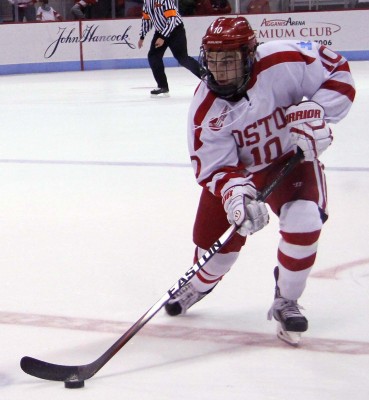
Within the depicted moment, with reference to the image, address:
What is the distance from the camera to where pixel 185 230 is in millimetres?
3436

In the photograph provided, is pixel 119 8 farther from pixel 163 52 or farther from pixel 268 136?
pixel 268 136

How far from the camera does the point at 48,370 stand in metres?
2.05

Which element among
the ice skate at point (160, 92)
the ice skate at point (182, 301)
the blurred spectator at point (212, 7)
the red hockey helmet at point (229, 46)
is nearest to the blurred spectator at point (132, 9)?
the blurred spectator at point (212, 7)

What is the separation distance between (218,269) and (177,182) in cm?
185

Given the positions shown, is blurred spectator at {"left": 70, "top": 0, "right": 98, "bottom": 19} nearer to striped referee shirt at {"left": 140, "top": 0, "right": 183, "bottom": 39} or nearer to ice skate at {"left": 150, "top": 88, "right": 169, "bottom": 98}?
striped referee shirt at {"left": 140, "top": 0, "right": 183, "bottom": 39}

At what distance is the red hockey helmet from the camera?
7.22 feet

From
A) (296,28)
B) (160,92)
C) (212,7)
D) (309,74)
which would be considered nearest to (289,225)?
(309,74)

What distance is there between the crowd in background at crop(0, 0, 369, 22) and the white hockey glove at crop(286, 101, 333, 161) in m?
9.55

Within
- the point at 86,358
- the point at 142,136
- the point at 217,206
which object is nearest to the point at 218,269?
the point at 217,206

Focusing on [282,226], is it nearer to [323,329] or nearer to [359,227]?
[323,329]

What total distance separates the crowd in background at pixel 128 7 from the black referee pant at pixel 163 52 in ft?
11.7

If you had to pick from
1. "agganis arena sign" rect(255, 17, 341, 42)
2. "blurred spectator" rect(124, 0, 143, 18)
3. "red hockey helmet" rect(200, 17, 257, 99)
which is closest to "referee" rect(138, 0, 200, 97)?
"agganis arena sign" rect(255, 17, 341, 42)

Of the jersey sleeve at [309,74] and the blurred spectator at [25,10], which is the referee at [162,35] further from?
the jersey sleeve at [309,74]

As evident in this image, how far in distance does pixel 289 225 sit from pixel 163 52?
6.06 metres
